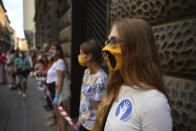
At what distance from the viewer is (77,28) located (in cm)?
348

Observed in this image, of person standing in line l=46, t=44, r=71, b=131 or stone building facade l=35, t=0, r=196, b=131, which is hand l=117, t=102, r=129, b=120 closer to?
stone building facade l=35, t=0, r=196, b=131

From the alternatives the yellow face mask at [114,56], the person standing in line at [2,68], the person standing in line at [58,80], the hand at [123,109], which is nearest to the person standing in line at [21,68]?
the person standing in line at [2,68]

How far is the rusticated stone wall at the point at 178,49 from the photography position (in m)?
1.09

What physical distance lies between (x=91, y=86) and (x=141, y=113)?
921mm

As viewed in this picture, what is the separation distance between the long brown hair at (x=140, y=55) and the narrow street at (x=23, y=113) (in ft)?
10.4

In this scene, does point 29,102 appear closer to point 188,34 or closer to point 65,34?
point 65,34

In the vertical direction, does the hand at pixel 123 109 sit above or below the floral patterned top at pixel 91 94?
above

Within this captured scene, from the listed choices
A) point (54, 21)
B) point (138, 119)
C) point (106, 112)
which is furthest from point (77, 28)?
point (54, 21)

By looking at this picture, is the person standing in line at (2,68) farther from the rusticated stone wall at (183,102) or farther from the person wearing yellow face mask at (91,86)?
the rusticated stone wall at (183,102)

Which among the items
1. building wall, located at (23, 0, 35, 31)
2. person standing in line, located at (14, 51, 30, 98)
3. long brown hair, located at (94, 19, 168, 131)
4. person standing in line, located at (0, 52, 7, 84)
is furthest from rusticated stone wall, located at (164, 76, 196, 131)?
building wall, located at (23, 0, 35, 31)

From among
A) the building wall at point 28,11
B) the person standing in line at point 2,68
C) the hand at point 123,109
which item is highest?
the building wall at point 28,11

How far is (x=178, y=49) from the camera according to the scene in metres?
1.18

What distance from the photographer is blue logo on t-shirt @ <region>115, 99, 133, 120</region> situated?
832mm

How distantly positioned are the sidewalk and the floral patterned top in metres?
1.94
